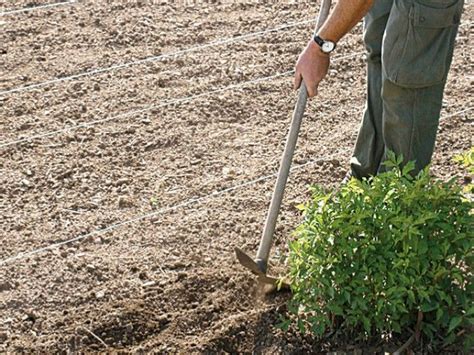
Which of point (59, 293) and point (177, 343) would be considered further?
point (59, 293)

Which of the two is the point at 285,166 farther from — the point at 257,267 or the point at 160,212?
the point at 160,212

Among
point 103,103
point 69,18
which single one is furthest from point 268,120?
point 69,18

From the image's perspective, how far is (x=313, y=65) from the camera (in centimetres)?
363

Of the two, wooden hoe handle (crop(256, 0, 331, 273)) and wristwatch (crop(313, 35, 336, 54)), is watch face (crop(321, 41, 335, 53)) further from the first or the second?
wooden hoe handle (crop(256, 0, 331, 273))

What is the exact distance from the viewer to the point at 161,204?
4.53 m

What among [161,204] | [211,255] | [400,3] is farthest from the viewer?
[161,204]

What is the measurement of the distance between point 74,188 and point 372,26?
165cm

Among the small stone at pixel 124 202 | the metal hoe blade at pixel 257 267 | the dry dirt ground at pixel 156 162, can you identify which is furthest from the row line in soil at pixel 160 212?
the metal hoe blade at pixel 257 267

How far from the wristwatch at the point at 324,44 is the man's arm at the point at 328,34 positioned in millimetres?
12

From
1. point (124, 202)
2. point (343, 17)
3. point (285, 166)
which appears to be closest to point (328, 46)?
point (343, 17)

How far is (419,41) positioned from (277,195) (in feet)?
2.69

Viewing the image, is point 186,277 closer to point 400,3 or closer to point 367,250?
point 367,250

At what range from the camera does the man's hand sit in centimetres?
362

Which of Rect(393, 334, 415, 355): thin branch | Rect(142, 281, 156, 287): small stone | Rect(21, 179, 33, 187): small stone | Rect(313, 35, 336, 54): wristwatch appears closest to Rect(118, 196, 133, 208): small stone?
Rect(21, 179, 33, 187): small stone
